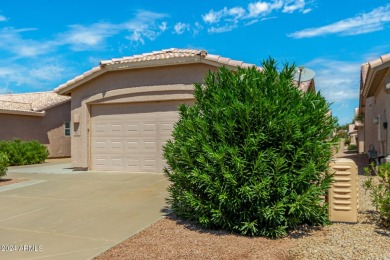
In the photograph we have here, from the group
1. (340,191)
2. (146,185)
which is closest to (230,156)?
(340,191)

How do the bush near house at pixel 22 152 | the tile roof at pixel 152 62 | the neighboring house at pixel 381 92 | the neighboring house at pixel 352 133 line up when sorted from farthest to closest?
the neighboring house at pixel 352 133, the bush near house at pixel 22 152, the tile roof at pixel 152 62, the neighboring house at pixel 381 92

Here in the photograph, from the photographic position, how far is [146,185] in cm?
948

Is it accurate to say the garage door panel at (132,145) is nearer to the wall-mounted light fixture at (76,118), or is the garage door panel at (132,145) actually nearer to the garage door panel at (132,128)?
the garage door panel at (132,128)

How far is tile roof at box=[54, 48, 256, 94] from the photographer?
10.7 m

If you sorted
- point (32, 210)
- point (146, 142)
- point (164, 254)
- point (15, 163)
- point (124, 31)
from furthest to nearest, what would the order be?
point (15, 163), point (124, 31), point (146, 142), point (32, 210), point (164, 254)

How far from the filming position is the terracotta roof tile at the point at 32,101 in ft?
66.1

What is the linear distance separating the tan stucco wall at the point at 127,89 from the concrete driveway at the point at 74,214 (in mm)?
2870

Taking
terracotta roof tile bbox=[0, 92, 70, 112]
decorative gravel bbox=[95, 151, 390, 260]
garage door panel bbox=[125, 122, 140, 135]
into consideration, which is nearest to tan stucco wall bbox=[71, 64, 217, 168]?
garage door panel bbox=[125, 122, 140, 135]

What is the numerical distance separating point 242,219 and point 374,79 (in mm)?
10599

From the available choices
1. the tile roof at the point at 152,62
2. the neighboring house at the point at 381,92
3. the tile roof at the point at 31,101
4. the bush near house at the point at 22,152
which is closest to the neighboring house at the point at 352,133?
the neighboring house at the point at 381,92

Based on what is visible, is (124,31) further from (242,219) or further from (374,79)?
(242,219)

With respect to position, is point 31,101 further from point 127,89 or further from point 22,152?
point 127,89

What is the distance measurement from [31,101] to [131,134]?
47.4ft

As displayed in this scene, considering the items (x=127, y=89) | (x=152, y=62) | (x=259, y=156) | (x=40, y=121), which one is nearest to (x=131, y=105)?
(x=127, y=89)
